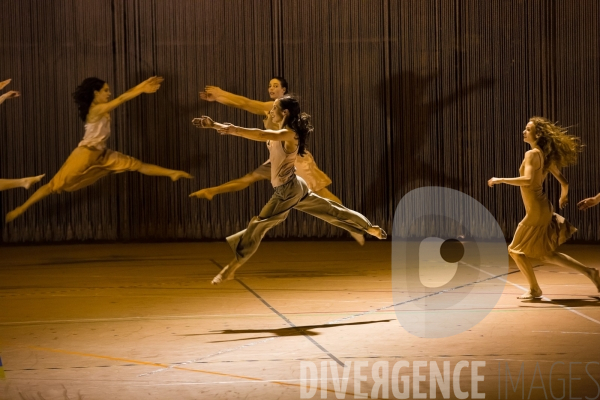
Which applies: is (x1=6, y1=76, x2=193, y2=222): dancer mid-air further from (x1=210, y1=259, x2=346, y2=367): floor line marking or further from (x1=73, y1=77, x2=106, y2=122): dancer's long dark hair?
(x1=210, y1=259, x2=346, y2=367): floor line marking

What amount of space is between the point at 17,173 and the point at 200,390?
8.09 metres

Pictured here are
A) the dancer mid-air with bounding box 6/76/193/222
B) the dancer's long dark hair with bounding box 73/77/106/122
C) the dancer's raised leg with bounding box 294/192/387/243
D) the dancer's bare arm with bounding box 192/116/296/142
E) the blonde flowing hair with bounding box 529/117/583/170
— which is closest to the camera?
the dancer's bare arm with bounding box 192/116/296/142

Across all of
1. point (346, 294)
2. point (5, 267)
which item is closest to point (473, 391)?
point (346, 294)

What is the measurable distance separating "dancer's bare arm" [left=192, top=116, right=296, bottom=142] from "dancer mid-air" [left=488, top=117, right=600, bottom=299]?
1729 millimetres

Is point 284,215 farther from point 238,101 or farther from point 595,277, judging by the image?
point 238,101

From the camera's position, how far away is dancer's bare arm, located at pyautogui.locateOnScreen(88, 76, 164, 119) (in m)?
8.77

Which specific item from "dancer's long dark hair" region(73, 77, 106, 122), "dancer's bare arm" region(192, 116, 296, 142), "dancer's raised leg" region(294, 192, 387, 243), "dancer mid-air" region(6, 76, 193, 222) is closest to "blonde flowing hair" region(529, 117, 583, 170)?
"dancer's raised leg" region(294, 192, 387, 243)

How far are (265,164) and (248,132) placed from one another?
322cm

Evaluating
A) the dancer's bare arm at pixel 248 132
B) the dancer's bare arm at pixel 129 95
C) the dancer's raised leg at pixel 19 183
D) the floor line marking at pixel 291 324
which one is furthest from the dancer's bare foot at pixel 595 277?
the dancer's raised leg at pixel 19 183

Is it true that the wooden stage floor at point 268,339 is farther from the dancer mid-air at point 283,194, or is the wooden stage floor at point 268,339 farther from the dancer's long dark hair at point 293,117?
the dancer's long dark hair at point 293,117

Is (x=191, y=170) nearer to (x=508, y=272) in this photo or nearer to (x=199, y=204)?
(x=199, y=204)

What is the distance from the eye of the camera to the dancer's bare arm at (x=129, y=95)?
28.8 ft

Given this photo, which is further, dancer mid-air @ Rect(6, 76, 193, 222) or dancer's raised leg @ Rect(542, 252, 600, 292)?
dancer mid-air @ Rect(6, 76, 193, 222)

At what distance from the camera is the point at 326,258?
368 inches
